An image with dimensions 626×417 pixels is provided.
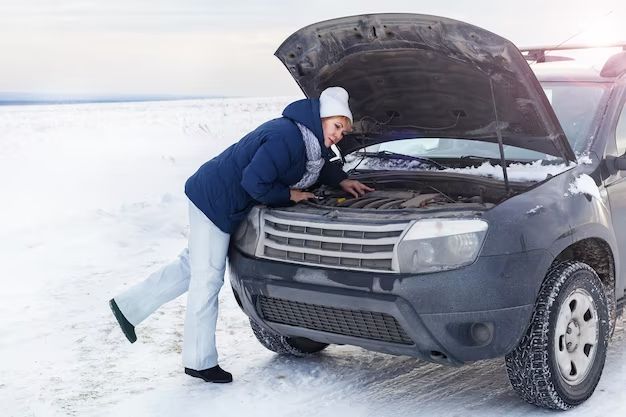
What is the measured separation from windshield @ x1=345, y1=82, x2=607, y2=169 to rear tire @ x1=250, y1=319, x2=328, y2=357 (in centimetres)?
115

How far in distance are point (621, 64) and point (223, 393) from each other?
285cm

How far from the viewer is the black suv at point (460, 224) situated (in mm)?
3777

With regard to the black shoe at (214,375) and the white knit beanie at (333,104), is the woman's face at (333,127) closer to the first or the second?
the white knit beanie at (333,104)

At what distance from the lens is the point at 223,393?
14.8ft

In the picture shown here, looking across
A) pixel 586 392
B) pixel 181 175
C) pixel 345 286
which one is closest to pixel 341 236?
pixel 345 286

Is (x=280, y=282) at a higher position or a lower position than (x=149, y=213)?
higher

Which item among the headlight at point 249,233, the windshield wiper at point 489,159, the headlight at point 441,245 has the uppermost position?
the windshield wiper at point 489,159

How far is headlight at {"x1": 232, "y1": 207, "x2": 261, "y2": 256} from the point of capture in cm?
438

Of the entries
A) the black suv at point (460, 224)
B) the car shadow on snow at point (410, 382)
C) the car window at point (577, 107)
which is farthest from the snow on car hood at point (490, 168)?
the car shadow on snow at point (410, 382)

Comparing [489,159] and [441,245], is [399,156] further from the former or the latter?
[441,245]

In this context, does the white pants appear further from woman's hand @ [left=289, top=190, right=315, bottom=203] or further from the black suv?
woman's hand @ [left=289, top=190, right=315, bottom=203]

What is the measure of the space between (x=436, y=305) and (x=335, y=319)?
0.55 metres

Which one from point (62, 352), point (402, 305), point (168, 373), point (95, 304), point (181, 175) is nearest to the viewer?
point (402, 305)

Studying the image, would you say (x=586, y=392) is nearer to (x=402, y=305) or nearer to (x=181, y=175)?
(x=402, y=305)
